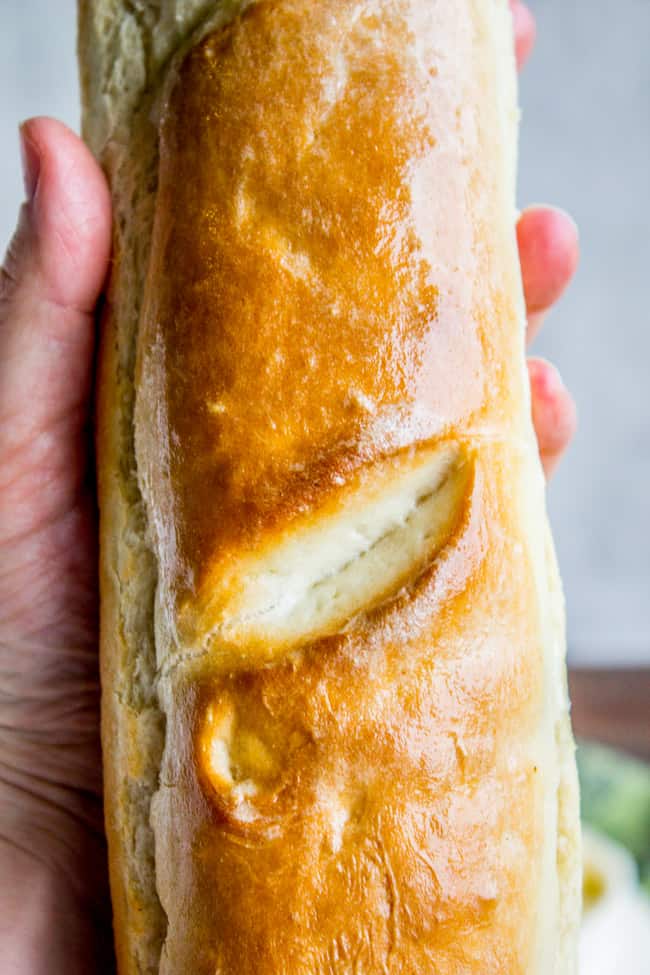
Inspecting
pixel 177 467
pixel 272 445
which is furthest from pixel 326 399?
pixel 177 467

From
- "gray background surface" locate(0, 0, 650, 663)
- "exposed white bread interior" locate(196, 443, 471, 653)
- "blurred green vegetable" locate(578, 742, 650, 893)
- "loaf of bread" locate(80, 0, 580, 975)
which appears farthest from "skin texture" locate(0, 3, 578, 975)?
"gray background surface" locate(0, 0, 650, 663)

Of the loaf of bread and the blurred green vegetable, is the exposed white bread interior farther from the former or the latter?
the blurred green vegetable


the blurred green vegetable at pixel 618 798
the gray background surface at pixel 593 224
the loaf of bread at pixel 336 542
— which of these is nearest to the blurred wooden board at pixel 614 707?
the blurred green vegetable at pixel 618 798

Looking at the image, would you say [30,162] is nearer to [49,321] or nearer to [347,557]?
[49,321]

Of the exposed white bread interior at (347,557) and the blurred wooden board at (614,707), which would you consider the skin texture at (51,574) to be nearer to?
the exposed white bread interior at (347,557)

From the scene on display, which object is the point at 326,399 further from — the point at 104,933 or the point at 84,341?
the point at 104,933

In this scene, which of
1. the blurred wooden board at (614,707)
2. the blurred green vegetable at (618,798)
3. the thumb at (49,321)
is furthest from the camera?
the blurred wooden board at (614,707)
